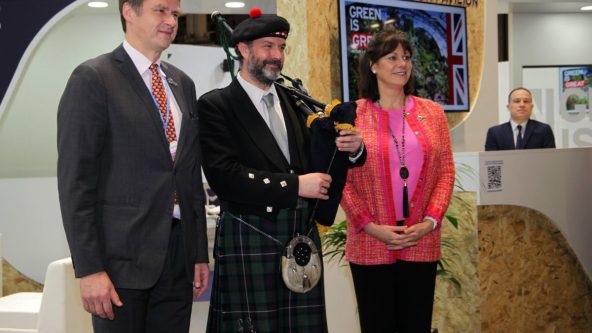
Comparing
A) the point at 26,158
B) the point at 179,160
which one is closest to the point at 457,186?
the point at 179,160

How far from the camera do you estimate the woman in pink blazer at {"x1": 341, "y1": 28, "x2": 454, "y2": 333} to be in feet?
9.38

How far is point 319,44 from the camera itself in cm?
472

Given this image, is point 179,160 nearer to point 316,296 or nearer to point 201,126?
point 201,126

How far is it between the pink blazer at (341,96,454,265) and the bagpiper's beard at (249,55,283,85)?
26.8 inches

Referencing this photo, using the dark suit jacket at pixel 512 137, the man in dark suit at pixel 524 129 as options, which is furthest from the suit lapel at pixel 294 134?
the man in dark suit at pixel 524 129

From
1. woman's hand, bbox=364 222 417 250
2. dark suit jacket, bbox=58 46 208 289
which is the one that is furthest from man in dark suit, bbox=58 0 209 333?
woman's hand, bbox=364 222 417 250

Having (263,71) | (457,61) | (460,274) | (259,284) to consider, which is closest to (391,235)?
(259,284)

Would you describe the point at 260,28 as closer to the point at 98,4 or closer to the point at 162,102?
the point at 162,102

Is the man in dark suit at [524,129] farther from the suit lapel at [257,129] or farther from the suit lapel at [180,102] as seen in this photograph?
the suit lapel at [180,102]

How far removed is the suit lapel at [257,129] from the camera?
7.73ft

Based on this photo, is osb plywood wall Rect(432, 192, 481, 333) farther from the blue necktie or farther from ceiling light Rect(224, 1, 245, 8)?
ceiling light Rect(224, 1, 245, 8)

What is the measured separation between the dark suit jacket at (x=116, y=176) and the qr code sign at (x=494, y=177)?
2.44 meters

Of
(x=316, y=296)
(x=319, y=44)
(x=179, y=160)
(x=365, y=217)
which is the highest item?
(x=319, y=44)

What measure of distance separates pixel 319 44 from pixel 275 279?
266 centimetres
